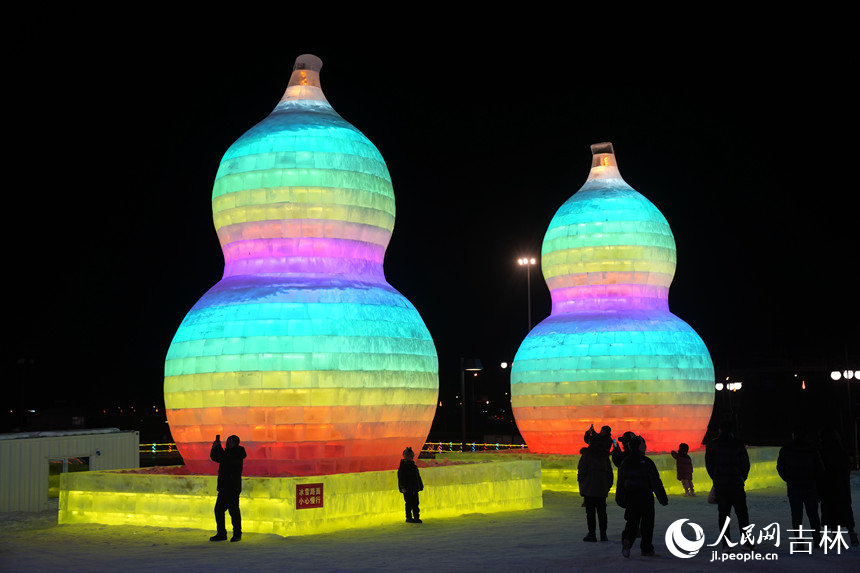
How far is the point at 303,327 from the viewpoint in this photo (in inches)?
832

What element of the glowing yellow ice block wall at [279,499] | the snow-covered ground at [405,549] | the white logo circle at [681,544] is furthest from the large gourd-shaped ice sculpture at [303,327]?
the white logo circle at [681,544]

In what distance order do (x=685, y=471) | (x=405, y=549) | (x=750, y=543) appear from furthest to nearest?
(x=685, y=471) < (x=405, y=549) < (x=750, y=543)

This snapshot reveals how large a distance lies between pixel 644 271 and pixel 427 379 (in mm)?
11535

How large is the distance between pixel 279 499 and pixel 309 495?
21.7 inches

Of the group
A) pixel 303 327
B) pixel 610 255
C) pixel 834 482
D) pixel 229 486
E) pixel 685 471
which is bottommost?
pixel 685 471

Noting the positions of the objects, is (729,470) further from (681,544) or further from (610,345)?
(610,345)

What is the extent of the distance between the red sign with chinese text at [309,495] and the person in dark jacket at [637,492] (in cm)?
653

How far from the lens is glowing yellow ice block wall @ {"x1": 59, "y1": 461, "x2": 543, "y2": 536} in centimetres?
1881

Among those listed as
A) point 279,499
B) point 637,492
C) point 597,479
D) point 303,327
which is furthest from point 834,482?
point 303,327

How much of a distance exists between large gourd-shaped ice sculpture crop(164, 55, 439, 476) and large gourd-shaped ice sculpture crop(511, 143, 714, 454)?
9.10 m

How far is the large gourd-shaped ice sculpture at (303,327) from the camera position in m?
20.9

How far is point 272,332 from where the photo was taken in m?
21.1

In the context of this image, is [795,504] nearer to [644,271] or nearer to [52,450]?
[644,271]

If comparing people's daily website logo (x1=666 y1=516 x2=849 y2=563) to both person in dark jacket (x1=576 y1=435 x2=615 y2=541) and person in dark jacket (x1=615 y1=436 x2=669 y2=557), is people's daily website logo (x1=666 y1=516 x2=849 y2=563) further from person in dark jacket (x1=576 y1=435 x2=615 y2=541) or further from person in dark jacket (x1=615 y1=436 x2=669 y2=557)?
person in dark jacket (x1=576 y1=435 x2=615 y2=541)
